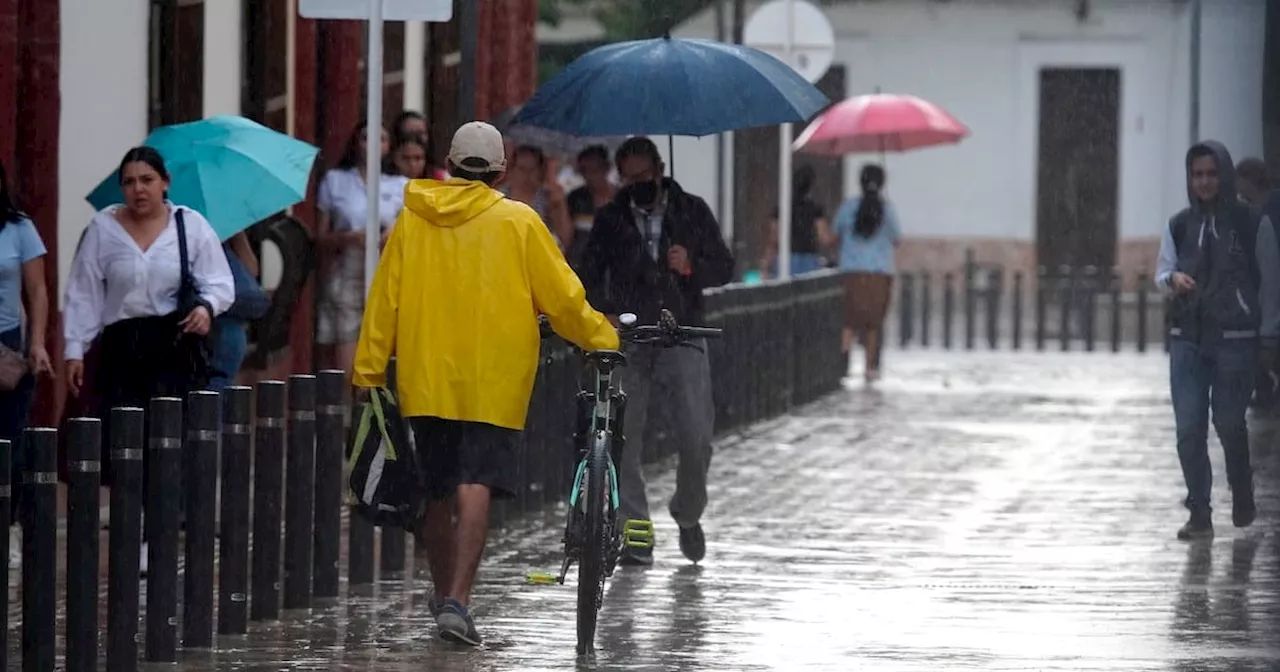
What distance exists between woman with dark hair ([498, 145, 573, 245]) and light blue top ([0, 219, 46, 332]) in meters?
5.95

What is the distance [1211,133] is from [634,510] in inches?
1259

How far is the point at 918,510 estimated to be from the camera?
15.4 m

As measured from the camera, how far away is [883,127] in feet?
88.2

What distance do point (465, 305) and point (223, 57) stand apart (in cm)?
747

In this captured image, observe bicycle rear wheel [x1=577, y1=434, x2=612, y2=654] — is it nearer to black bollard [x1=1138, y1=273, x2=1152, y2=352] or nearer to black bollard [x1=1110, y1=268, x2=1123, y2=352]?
black bollard [x1=1138, y1=273, x2=1152, y2=352]

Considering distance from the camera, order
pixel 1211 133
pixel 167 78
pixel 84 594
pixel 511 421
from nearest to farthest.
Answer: pixel 84 594 → pixel 511 421 → pixel 167 78 → pixel 1211 133

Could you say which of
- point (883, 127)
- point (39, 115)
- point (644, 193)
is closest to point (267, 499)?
point (644, 193)

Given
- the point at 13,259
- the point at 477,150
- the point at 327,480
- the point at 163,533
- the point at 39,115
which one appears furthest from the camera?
the point at 39,115

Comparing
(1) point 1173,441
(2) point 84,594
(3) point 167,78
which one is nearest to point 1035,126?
(1) point 1173,441

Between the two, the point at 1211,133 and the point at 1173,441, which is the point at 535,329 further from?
the point at 1211,133

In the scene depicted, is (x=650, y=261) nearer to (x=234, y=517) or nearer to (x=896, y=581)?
(x=896, y=581)

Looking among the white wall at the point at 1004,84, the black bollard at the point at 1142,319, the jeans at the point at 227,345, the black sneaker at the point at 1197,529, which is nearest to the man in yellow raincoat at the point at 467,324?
the jeans at the point at 227,345

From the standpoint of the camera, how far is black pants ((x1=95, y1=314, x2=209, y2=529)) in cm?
1234

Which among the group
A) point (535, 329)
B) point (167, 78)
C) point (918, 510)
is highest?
point (167, 78)
